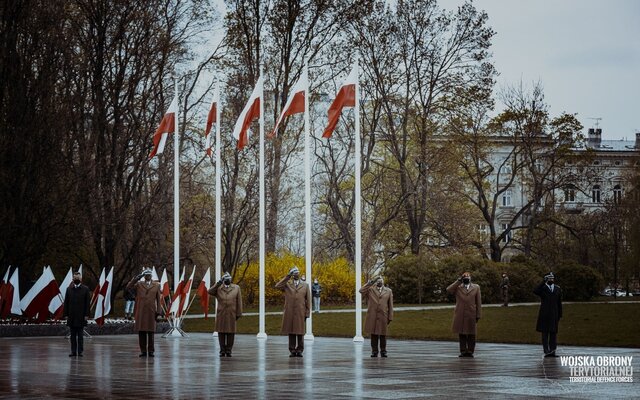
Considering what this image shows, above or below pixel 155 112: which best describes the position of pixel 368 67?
above

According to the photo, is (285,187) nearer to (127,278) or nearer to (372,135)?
(372,135)

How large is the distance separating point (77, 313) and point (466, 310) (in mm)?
8580

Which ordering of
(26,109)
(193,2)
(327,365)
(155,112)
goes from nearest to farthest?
(327,365) → (26,109) → (155,112) → (193,2)

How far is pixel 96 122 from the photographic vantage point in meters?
46.8

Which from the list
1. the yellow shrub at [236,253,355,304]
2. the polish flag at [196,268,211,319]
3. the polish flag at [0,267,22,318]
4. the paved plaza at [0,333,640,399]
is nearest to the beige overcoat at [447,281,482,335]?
the paved plaza at [0,333,640,399]

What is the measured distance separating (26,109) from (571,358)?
76.1ft

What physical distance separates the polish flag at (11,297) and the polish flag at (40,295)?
8.7 inches

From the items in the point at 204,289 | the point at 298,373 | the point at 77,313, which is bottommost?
the point at 298,373

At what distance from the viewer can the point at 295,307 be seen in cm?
2488

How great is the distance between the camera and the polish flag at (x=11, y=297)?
117ft

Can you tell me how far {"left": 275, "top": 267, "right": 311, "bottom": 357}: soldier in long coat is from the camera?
24609mm

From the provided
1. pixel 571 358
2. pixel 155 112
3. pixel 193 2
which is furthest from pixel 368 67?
pixel 571 358

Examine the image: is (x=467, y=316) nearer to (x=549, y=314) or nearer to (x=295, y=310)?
(x=549, y=314)

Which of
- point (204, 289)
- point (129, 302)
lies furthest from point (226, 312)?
point (129, 302)
